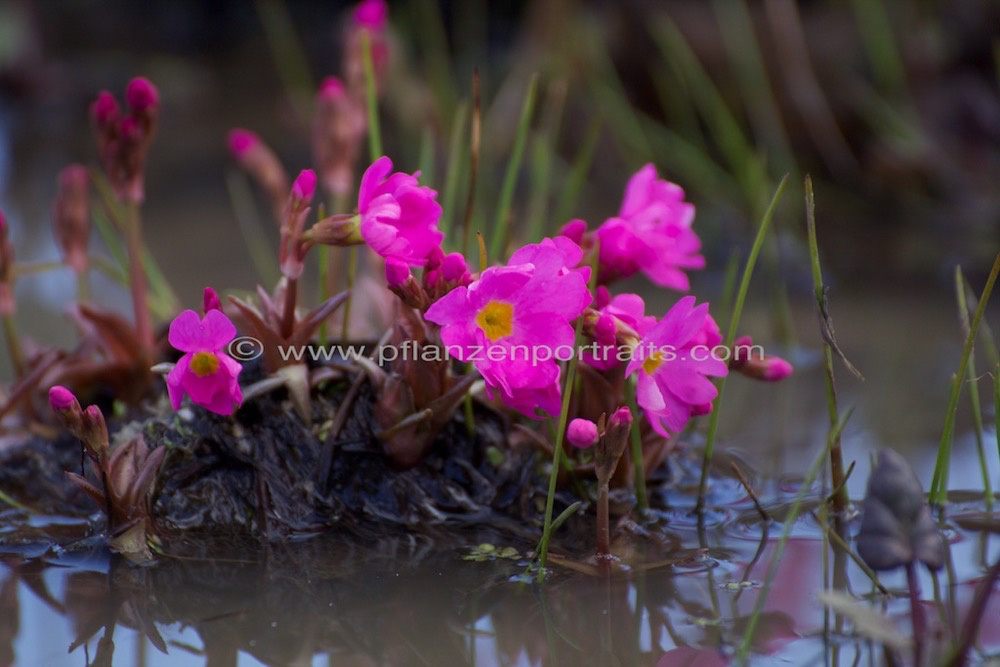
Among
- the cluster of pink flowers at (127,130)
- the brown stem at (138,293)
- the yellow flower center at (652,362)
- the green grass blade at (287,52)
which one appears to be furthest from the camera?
the green grass blade at (287,52)

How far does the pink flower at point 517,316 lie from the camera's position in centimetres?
102

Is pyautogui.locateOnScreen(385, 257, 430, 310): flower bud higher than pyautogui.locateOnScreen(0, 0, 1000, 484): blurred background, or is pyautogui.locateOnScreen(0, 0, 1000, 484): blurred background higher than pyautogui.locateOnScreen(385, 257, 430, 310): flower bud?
pyautogui.locateOnScreen(0, 0, 1000, 484): blurred background

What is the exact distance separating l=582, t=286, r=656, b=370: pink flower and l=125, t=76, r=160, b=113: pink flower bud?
0.66 meters

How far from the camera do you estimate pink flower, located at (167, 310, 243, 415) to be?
1.05 meters

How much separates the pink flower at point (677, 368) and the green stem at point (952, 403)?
10.6 inches

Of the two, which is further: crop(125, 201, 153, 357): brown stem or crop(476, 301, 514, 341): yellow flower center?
crop(125, 201, 153, 357): brown stem

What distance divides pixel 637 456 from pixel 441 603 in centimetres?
32

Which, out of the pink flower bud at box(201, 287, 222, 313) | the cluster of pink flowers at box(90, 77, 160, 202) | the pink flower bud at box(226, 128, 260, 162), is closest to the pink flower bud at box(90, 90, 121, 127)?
the cluster of pink flowers at box(90, 77, 160, 202)

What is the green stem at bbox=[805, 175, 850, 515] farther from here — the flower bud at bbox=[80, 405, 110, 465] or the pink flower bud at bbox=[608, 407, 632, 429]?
the flower bud at bbox=[80, 405, 110, 465]

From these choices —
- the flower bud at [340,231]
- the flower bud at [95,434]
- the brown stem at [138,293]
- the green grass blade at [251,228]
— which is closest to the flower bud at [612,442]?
the flower bud at [340,231]

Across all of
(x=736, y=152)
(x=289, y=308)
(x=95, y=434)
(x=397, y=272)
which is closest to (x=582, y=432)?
(x=397, y=272)

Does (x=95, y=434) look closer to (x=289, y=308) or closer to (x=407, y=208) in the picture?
(x=289, y=308)

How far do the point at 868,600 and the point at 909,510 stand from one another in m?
0.24

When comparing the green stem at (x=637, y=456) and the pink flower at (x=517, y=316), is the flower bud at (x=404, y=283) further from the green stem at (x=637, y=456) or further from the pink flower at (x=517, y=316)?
the green stem at (x=637, y=456)
